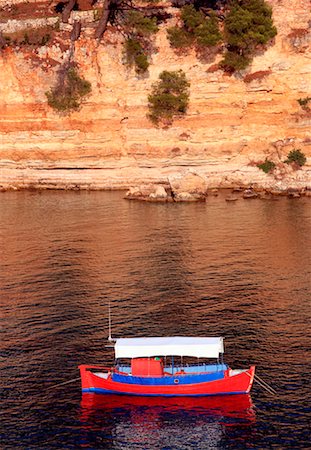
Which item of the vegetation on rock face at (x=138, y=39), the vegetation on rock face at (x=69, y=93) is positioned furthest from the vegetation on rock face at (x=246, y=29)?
the vegetation on rock face at (x=69, y=93)

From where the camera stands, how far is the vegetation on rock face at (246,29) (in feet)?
365

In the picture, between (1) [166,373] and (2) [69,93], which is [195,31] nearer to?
(2) [69,93]

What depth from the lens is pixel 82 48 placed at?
379 feet

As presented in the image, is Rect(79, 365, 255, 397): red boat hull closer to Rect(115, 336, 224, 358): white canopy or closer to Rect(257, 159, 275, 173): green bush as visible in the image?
Rect(115, 336, 224, 358): white canopy

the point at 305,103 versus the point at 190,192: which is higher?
the point at 305,103

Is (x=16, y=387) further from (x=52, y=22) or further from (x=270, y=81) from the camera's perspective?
(x=52, y=22)

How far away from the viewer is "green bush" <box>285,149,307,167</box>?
109 metres

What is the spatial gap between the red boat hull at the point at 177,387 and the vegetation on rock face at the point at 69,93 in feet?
232

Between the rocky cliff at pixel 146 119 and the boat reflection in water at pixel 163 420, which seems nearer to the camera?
the boat reflection in water at pixel 163 420

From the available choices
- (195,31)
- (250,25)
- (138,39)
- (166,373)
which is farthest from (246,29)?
(166,373)

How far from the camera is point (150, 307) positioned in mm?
62656

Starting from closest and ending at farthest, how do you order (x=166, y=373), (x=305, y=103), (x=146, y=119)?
(x=166, y=373) → (x=305, y=103) → (x=146, y=119)

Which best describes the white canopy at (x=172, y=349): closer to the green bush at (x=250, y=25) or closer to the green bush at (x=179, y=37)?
the green bush at (x=250, y=25)

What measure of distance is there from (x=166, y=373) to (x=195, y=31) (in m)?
74.1
